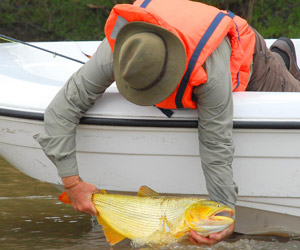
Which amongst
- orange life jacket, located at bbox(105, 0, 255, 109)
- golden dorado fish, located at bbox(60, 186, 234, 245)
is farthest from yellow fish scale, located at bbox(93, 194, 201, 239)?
orange life jacket, located at bbox(105, 0, 255, 109)

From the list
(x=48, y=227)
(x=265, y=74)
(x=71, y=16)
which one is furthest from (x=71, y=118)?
(x=71, y=16)

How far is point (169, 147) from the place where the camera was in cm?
321

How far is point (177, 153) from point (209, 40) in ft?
2.01

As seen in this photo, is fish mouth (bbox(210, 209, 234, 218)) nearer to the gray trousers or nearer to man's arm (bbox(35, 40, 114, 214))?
man's arm (bbox(35, 40, 114, 214))

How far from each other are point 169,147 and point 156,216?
355 millimetres

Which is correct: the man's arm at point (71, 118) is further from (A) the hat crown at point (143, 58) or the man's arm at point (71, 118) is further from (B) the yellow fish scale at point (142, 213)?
(A) the hat crown at point (143, 58)

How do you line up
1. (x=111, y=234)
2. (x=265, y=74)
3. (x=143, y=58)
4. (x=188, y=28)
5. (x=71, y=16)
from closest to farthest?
1. (x=143, y=58)
2. (x=188, y=28)
3. (x=111, y=234)
4. (x=265, y=74)
5. (x=71, y=16)

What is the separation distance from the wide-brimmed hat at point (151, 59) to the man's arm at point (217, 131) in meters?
0.18

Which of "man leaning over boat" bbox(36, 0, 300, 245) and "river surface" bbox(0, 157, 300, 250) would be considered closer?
"man leaning over boat" bbox(36, 0, 300, 245)

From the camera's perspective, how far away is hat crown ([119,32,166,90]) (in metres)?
2.73

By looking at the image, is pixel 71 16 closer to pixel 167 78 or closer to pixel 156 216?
pixel 156 216

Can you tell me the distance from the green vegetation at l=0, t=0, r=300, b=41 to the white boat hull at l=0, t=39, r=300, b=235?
16.0ft

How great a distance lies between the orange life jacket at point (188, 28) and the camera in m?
2.83

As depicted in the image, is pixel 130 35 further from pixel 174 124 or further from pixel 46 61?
pixel 46 61
